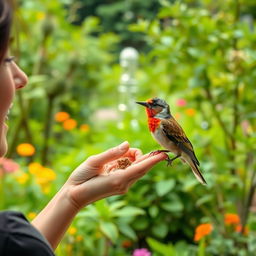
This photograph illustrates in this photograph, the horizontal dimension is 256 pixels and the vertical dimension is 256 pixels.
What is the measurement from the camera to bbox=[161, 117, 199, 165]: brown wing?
1.03m

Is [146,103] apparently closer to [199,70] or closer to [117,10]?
[199,70]

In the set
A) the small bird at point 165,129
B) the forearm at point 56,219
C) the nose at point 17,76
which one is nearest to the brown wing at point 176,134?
the small bird at point 165,129

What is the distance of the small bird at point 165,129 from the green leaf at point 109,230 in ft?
2.48

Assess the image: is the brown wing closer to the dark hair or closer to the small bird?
the small bird

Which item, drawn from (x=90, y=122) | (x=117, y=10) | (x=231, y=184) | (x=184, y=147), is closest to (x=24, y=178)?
(x=231, y=184)

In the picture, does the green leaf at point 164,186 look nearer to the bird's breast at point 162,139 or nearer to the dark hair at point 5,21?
the bird's breast at point 162,139

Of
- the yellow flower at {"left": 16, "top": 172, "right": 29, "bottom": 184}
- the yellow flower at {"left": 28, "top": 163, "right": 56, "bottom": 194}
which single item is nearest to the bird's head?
the yellow flower at {"left": 28, "top": 163, "right": 56, "bottom": 194}

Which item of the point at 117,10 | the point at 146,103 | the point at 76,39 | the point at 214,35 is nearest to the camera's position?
the point at 146,103

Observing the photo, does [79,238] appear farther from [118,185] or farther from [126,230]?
[118,185]

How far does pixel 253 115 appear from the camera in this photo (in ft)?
6.98

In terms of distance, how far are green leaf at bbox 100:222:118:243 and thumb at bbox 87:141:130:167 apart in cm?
94

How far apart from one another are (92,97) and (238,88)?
2.28 metres

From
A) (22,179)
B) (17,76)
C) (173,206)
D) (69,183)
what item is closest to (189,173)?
(173,206)

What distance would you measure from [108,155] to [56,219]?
122 millimetres
